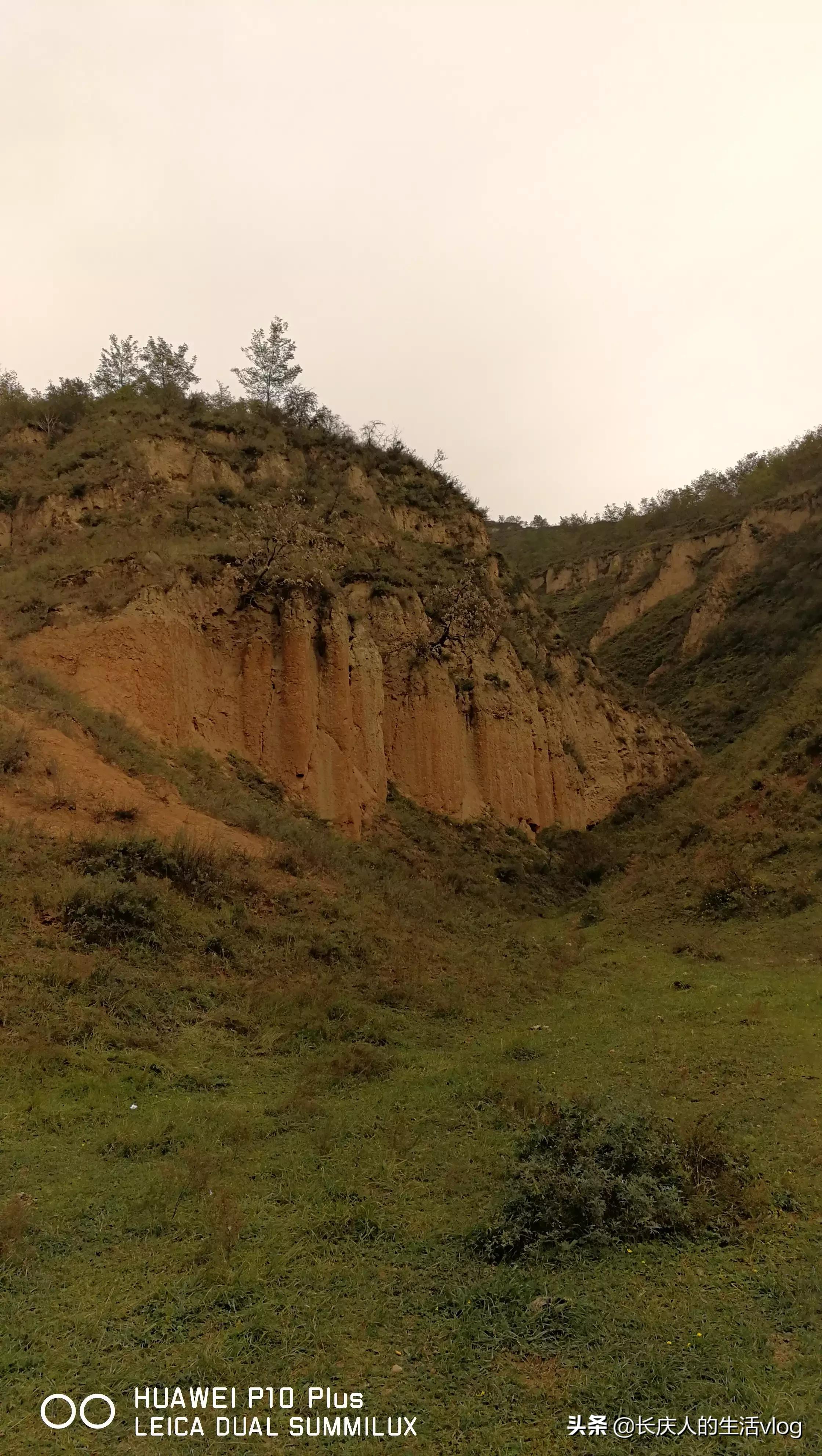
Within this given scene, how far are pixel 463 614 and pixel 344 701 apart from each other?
6.10 meters

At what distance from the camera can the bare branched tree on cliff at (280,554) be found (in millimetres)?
20219

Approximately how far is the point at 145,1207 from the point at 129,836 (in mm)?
7130

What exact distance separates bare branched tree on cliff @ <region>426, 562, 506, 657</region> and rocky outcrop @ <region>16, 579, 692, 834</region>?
0.39 metres

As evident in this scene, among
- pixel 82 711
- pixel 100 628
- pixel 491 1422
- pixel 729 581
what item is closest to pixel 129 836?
pixel 82 711

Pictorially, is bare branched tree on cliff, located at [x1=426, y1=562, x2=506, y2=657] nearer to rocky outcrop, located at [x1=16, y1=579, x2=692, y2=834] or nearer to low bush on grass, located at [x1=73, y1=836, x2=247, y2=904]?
rocky outcrop, located at [x1=16, y1=579, x2=692, y2=834]

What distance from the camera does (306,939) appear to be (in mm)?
12539

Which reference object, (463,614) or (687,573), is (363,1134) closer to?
(463,614)

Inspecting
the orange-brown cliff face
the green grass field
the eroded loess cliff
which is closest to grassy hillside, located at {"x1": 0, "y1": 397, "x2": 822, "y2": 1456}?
the green grass field

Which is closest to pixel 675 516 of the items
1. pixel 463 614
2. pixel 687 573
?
pixel 687 573

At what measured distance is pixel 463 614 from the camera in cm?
2456

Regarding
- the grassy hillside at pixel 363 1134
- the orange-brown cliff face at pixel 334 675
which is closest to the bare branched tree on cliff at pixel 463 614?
the orange-brown cliff face at pixel 334 675

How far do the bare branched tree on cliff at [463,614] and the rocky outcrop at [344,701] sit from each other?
15.3 inches

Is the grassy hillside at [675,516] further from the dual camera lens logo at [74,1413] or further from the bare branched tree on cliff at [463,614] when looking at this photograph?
the dual camera lens logo at [74,1413]

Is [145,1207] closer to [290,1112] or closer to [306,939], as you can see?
[290,1112]
